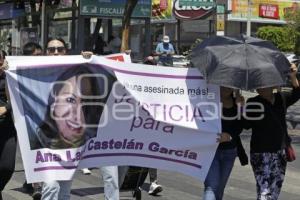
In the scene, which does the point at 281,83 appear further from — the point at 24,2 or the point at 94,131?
the point at 24,2

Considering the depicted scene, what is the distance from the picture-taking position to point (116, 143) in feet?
19.8

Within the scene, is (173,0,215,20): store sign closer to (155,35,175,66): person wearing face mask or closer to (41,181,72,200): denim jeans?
(155,35,175,66): person wearing face mask

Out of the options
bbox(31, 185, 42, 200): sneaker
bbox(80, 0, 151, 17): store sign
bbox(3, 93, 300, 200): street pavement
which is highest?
bbox(80, 0, 151, 17): store sign

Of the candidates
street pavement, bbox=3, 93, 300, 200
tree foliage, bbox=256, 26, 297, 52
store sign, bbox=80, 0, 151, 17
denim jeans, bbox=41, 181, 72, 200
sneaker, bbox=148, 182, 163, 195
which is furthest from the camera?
tree foliage, bbox=256, 26, 297, 52

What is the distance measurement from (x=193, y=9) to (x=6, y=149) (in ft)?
86.3

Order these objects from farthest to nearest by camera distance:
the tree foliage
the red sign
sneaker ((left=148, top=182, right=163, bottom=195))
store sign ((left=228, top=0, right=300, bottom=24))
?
the red sign → store sign ((left=228, top=0, right=300, bottom=24)) → the tree foliage → sneaker ((left=148, top=182, right=163, bottom=195))

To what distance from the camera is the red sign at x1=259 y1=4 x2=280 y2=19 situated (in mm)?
54125

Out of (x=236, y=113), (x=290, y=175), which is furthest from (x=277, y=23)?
(x=236, y=113)

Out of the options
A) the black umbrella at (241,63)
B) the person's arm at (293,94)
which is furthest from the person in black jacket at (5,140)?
the person's arm at (293,94)

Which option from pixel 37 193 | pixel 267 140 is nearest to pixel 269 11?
pixel 37 193

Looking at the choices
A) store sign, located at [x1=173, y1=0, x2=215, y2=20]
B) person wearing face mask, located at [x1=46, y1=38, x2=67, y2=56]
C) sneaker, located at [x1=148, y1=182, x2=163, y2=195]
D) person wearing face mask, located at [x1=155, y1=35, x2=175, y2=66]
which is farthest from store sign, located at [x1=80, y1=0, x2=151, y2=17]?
person wearing face mask, located at [x1=46, y1=38, x2=67, y2=56]

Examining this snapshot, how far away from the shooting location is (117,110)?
237 inches

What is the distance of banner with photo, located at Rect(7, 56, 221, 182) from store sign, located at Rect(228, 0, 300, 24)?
4657 centimetres

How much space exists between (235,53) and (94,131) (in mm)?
1393
